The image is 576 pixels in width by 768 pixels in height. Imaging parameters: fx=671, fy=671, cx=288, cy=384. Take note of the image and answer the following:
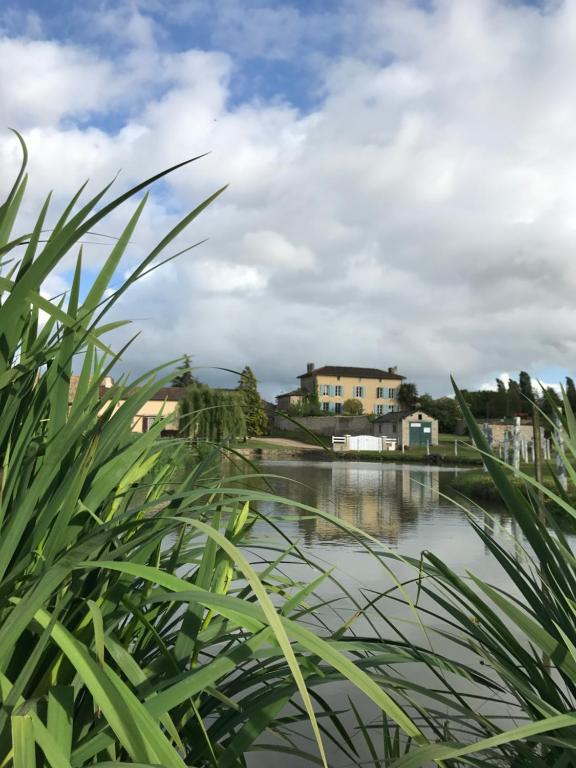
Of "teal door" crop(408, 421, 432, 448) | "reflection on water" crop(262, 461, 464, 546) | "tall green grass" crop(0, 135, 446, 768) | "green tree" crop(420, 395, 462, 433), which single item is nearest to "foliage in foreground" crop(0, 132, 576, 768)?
"tall green grass" crop(0, 135, 446, 768)

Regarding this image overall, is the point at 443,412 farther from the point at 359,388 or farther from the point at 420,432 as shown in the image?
the point at 359,388

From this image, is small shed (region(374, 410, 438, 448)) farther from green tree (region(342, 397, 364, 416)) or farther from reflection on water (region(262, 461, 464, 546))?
reflection on water (region(262, 461, 464, 546))

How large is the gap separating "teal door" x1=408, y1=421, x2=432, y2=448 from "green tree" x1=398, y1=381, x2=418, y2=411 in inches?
814

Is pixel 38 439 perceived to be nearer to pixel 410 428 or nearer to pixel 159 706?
pixel 159 706

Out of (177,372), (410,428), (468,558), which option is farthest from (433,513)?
(410,428)

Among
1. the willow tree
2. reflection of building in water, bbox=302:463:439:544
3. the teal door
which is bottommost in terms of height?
reflection of building in water, bbox=302:463:439:544

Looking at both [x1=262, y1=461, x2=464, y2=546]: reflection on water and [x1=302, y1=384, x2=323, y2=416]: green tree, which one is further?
[x1=302, y1=384, x2=323, y2=416]: green tree

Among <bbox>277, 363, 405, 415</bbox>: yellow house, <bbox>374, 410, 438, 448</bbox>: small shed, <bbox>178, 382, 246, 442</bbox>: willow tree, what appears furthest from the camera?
<bbox>277, 363, 405, 415</bbox>: yellow house

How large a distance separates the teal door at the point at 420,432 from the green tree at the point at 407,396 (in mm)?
20683

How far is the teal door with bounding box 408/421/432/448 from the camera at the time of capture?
4691cm

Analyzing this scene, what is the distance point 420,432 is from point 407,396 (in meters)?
21.6

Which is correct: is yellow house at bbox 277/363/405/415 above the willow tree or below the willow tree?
above

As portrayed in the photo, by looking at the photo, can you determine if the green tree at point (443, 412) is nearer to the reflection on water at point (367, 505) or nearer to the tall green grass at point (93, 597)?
the reflection on water at point (367, 505)

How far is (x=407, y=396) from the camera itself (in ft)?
226
